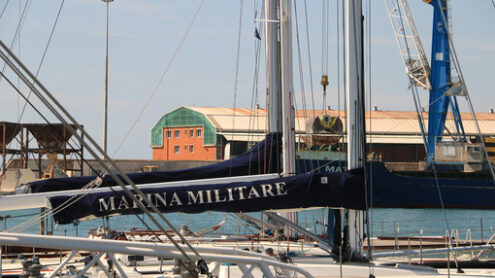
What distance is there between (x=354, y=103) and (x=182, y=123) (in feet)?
230

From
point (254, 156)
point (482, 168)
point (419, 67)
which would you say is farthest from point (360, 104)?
point (482, 168)

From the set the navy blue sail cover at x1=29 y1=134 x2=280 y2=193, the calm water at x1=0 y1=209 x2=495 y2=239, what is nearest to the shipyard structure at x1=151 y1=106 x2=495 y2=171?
the calm water at x1=0 y1=209 x2=495 y2=239

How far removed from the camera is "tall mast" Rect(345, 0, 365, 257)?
14312 millimetres

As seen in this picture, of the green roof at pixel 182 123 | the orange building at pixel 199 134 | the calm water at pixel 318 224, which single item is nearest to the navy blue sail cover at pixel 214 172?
the calm water at pixel 318 224

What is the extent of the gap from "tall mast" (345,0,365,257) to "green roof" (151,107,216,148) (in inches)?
2579

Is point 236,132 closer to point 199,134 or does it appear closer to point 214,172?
point 199,134

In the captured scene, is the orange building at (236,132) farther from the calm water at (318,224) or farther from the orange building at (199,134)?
the calm water at (318,224)

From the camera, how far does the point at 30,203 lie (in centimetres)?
1477

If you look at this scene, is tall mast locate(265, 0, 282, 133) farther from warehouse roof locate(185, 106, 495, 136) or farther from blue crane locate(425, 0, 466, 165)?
warehouse roof locate(185, 106, 495, 136)

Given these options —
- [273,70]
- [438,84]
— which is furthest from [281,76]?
[438,84]

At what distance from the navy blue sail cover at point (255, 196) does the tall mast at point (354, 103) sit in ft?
1.17

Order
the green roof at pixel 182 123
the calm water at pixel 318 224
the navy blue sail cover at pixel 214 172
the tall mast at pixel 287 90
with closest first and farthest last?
the navy blue sail cover at pixel 214 172 → the tall mast at pixel 287 90 → the calm water at pixel 318 224 → the green roof at pixel 182 123

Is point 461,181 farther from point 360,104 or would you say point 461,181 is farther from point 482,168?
point 360,104

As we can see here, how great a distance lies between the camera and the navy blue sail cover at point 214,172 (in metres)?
16.0
